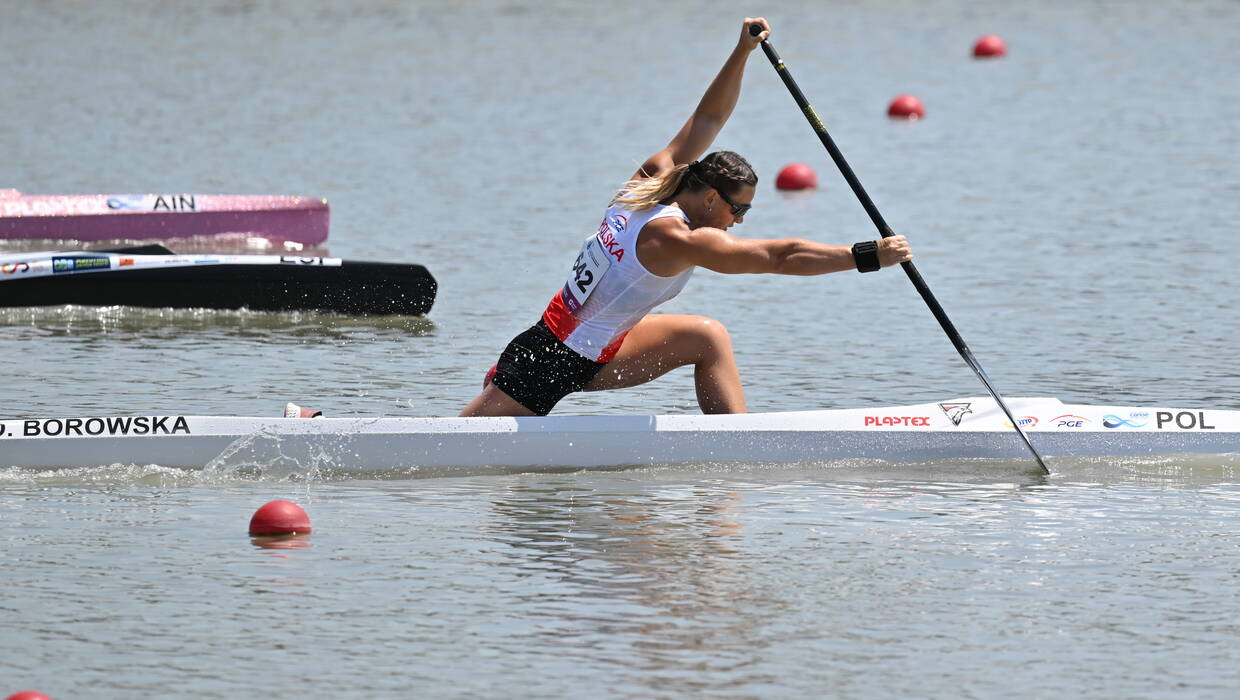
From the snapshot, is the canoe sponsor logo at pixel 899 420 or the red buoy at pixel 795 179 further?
the red buoy at pixel 795 179

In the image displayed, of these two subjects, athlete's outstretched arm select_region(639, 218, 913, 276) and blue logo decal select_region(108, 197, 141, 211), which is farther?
blue logo decal select_region(108, 197, 141, 211)

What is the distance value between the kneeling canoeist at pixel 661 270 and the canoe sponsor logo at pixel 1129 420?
4.40ft

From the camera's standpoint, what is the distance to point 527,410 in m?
9.01

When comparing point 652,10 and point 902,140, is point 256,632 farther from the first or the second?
point 652,10

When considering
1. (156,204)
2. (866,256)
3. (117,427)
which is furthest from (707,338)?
(156,204)

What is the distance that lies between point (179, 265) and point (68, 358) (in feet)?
5.21

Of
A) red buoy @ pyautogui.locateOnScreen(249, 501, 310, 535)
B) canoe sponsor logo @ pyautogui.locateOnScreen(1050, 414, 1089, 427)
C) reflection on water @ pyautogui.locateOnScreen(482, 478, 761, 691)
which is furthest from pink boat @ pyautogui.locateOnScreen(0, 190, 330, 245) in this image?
red buoy @ pyautogui.locateOnScreen(249, 501, 310, 535)

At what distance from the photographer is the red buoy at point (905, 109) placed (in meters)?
22.7

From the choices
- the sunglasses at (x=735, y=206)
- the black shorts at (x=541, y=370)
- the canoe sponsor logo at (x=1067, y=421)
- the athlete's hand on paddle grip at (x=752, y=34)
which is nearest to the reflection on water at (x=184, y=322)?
the black shorts at (x=541, y=370)

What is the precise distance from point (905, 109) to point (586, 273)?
14517 millimetres

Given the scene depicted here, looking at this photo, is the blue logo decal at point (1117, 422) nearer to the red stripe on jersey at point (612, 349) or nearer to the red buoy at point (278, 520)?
the red stripe on jersey at point (612, 349)

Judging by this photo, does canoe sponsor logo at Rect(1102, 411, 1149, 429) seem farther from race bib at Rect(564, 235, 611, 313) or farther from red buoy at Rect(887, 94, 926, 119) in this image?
red buoy at Rect(887, 94, 926, 119)

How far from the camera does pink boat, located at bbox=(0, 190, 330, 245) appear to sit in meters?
15.6

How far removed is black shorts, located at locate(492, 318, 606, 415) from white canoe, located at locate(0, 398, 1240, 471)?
13cm
